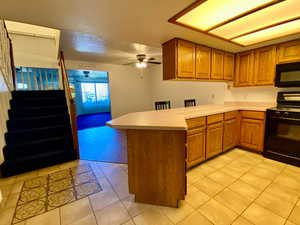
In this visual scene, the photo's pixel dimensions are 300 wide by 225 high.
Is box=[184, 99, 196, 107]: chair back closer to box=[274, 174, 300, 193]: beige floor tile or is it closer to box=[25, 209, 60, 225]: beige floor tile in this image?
box=[274, 174, 300, 193]: beige floor tile

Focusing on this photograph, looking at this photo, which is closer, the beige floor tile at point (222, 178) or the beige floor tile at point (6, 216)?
the beige floor tile at point (6, 216)

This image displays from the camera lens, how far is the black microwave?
2475mm

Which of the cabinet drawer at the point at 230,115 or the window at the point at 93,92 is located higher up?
the window at the point at 93,92

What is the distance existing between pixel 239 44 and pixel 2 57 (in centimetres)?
438

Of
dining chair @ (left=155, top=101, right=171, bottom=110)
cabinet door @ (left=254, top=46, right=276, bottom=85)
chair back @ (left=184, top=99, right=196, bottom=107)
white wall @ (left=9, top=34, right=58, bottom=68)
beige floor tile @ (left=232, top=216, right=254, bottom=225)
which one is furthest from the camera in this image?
white wall @ (left=9, top=34, right=58, bottom=68)

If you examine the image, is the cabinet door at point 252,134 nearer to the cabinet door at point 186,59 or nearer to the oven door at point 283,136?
the oven door at point 283,136

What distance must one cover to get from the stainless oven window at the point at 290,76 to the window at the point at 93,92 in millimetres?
9069

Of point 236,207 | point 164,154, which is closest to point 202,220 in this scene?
point 236,207

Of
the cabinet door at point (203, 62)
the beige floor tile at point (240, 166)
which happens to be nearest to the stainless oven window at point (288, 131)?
the beige floor tile at point (240, 166)

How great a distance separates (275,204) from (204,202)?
774 millimetres

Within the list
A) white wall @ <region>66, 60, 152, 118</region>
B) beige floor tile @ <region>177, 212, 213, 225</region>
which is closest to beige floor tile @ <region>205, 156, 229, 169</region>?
beige floor tile @ <region>177, 212, 213, 225</region>

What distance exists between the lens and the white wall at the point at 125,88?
546 centimetres

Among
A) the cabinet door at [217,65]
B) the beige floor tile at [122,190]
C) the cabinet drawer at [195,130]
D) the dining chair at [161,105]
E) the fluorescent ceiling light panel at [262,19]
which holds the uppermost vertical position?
the fluorescent ceiling light panel at [262,19]

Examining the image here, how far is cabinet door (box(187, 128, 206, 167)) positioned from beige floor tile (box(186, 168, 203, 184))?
12 centimetres
